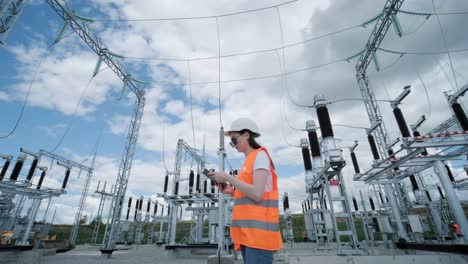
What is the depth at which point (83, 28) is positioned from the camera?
Result: 1048 centimetres

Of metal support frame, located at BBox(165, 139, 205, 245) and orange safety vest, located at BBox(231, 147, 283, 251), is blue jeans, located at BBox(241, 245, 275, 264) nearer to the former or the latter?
orange safety vest, located at BBox(231, 147, 283, 251)

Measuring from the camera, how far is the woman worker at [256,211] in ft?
4.31

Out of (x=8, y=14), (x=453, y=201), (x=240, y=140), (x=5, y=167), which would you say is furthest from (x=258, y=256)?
(x=5, y=167)

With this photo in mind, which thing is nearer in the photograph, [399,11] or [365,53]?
[399,11]

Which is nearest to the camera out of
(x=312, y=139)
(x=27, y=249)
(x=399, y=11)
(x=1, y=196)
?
(x=312, y=139)

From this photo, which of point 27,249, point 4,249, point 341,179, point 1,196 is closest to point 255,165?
point 341,179

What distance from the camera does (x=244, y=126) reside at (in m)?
1.71

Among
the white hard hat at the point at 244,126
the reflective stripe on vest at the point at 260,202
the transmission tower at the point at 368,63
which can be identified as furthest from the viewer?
the transmission tower at the point at 368,63

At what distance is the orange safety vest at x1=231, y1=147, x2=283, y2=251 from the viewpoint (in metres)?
1.33

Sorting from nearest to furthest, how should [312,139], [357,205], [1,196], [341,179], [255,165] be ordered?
[255,165], [341,179], [312,139], [1,196], [357,205]

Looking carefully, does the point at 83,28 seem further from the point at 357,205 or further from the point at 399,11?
the point at 357,205

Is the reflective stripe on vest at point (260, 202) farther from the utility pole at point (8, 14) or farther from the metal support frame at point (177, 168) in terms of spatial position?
the metal support frame at point (177, 168)

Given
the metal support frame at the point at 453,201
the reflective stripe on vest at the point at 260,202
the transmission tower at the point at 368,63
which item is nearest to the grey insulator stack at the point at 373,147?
the transmission tower at the point at 368,63

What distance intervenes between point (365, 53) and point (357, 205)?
43.8 ft
